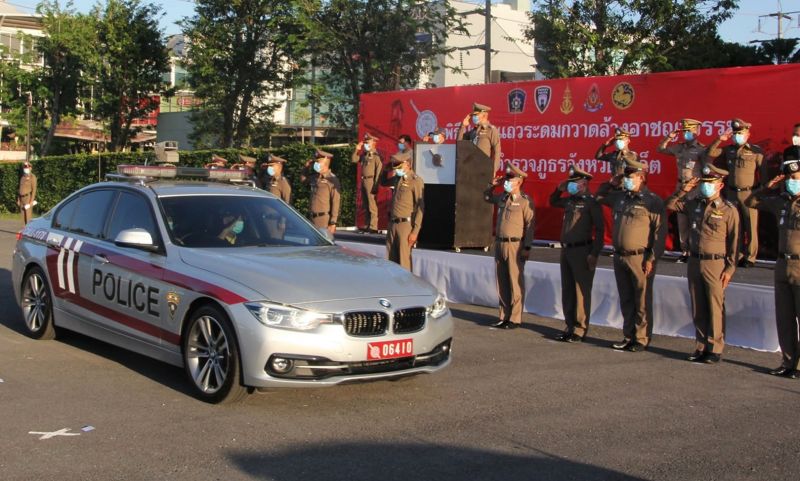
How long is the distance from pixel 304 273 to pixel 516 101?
9475mm

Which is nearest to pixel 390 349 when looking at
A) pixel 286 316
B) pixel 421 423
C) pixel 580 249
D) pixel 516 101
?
pixel 421 423

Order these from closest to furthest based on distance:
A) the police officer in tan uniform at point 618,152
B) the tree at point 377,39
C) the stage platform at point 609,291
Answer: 1. the stage platform at point 609,291
2. the police officer in tan uniform at point 618,152
3. the tree at point 377,39

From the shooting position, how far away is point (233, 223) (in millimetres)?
7609

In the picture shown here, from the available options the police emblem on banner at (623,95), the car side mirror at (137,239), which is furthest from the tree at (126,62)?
the car side mirror at (137,239)

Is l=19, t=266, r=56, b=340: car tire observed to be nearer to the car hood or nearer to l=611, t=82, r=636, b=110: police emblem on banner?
the car hood

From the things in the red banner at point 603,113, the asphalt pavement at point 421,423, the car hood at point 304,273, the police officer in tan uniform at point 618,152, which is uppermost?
the red banner at point 603,113

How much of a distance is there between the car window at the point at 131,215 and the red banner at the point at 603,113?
8.18 metres

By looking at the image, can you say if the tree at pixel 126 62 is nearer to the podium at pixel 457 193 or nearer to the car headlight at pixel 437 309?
the podium at pixel 457 193

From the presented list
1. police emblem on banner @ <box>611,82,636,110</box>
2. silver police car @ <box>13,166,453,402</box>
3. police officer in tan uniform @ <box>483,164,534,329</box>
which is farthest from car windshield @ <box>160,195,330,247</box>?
police emblem on banner @ <box>611,82,636,110</box>

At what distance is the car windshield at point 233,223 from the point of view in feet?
24.2

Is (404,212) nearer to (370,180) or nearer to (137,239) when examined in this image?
(370,180)

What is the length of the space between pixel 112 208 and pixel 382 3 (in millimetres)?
19494

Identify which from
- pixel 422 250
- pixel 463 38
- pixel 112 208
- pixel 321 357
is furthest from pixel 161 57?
pixel 321 357

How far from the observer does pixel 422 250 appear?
12625mm
